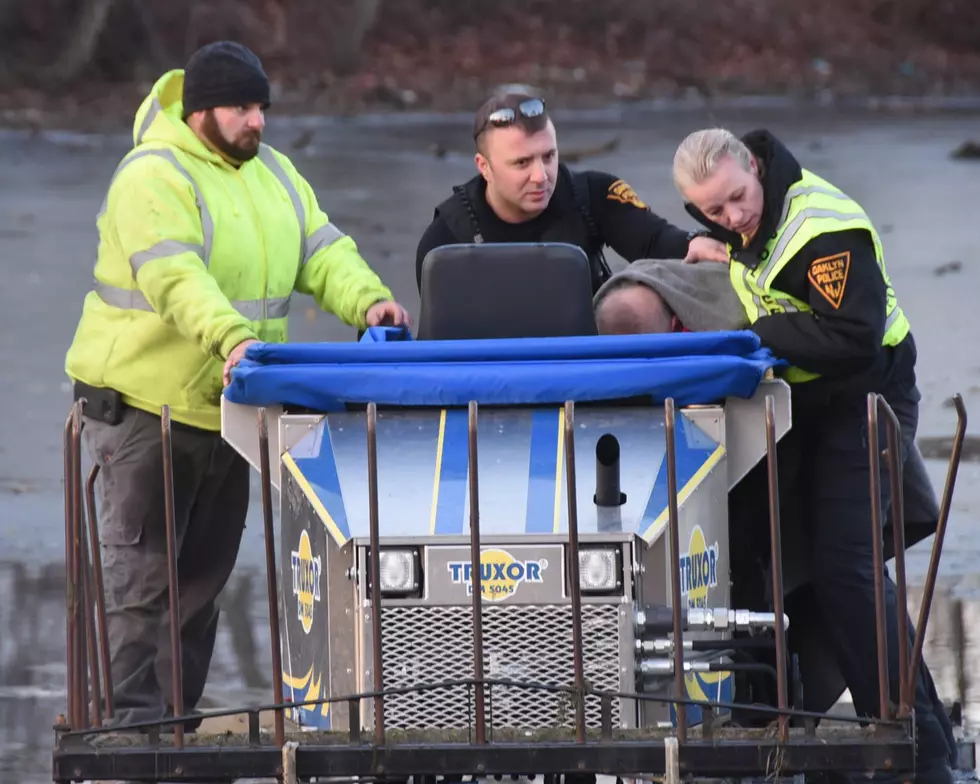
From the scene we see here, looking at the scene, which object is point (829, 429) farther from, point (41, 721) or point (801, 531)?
point (41, 721)

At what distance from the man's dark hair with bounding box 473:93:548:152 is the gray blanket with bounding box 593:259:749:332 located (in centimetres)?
65

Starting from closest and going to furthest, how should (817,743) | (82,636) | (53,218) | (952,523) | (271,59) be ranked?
1. (817,743)
2. (82,636)
3. (952,523)
4. (53,218)
5. (271,59)

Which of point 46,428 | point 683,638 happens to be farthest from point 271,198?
point 46,428

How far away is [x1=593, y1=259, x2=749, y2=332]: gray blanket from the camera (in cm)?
514

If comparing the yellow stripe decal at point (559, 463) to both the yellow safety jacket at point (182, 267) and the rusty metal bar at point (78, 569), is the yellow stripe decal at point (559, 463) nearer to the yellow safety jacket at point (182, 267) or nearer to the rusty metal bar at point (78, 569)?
the rusty metal bar at point (78, 569)

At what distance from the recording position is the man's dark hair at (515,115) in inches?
222

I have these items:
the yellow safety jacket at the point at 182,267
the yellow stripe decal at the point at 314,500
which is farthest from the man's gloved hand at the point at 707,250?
the yellow stripe decal at the point at 314,500

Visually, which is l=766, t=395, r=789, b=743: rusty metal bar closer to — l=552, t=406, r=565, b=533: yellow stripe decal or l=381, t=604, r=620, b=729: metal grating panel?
l=381, t=604, r=620, b=729: metal grating panel

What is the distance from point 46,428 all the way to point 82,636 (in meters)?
6.35

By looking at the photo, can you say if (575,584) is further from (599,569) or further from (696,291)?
(696,291)

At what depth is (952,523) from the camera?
8.85m

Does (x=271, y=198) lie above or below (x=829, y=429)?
above

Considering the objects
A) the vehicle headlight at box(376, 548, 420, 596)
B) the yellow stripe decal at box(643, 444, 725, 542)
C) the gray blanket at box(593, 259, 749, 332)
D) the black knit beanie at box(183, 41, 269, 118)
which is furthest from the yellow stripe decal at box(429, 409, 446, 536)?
the black knit beanie at box(183, 41, 269, 118)

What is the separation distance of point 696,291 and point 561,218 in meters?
0.83
